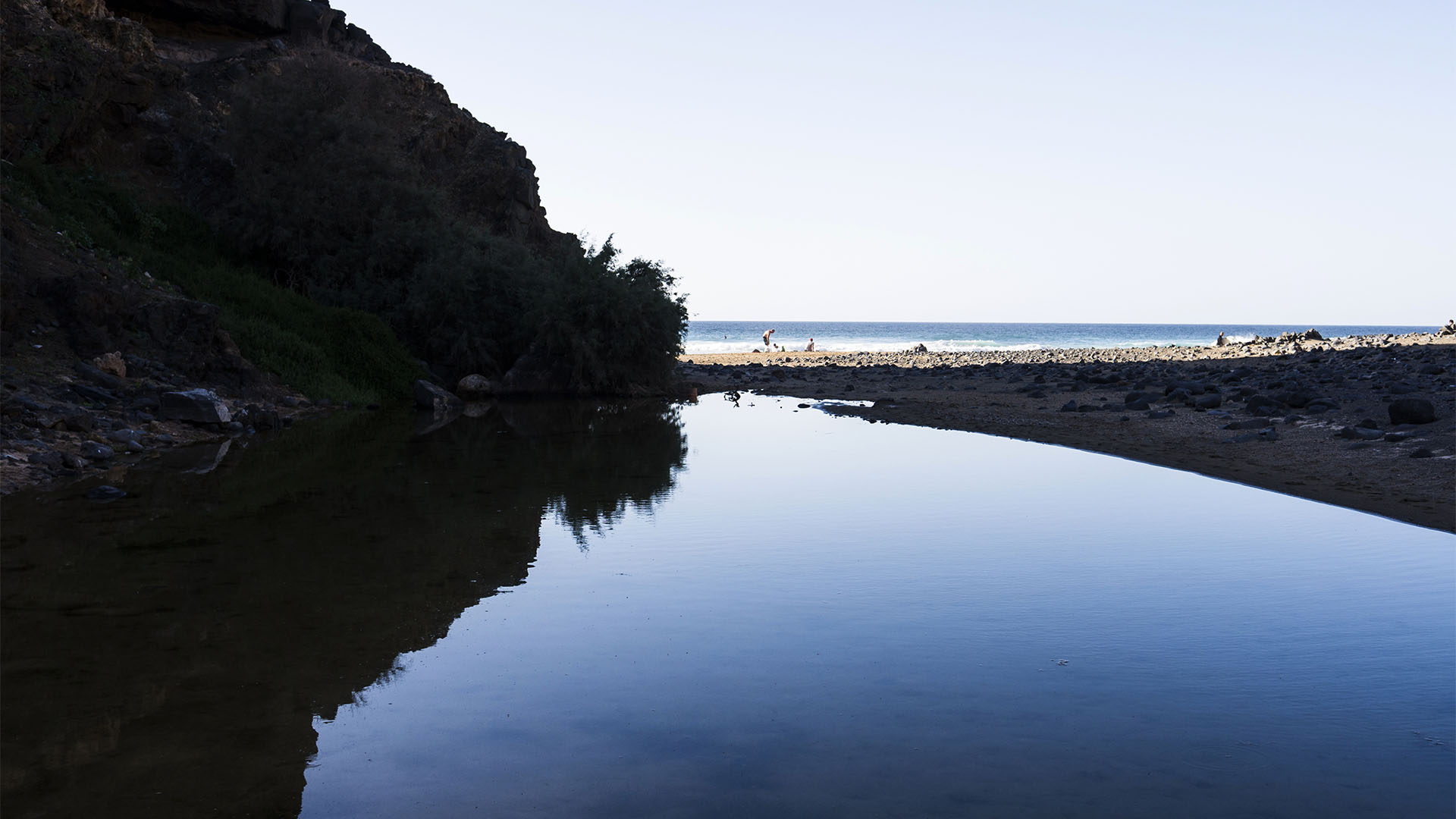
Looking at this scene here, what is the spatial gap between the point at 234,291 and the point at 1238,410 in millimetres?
23242

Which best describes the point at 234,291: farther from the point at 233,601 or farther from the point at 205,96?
the point at 233,601

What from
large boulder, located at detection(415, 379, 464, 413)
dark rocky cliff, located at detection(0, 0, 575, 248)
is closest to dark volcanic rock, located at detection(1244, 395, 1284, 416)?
large boulder, located at detection(415, 379, 464, 413)

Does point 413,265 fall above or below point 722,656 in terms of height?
above

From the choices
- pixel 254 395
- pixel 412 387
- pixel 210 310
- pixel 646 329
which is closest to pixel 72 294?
pixel 210 310

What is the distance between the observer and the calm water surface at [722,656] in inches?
167

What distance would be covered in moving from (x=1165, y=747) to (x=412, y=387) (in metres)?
23.4

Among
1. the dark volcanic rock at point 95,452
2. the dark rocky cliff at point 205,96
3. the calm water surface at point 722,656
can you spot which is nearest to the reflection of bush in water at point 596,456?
the calm water surface at point 722,656

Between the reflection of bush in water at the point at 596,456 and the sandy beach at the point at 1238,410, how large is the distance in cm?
542

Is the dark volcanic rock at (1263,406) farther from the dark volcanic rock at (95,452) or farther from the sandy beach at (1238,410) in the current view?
the dark volcanic rock at (95,452)

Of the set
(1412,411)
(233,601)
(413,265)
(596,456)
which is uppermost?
(413,265)

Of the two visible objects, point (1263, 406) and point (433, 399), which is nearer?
point (1263, 406)

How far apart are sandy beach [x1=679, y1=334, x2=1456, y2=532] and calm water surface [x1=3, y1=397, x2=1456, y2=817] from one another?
1.96m

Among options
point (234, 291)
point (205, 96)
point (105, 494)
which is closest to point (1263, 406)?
point (105, 494)

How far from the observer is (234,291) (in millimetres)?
25375
